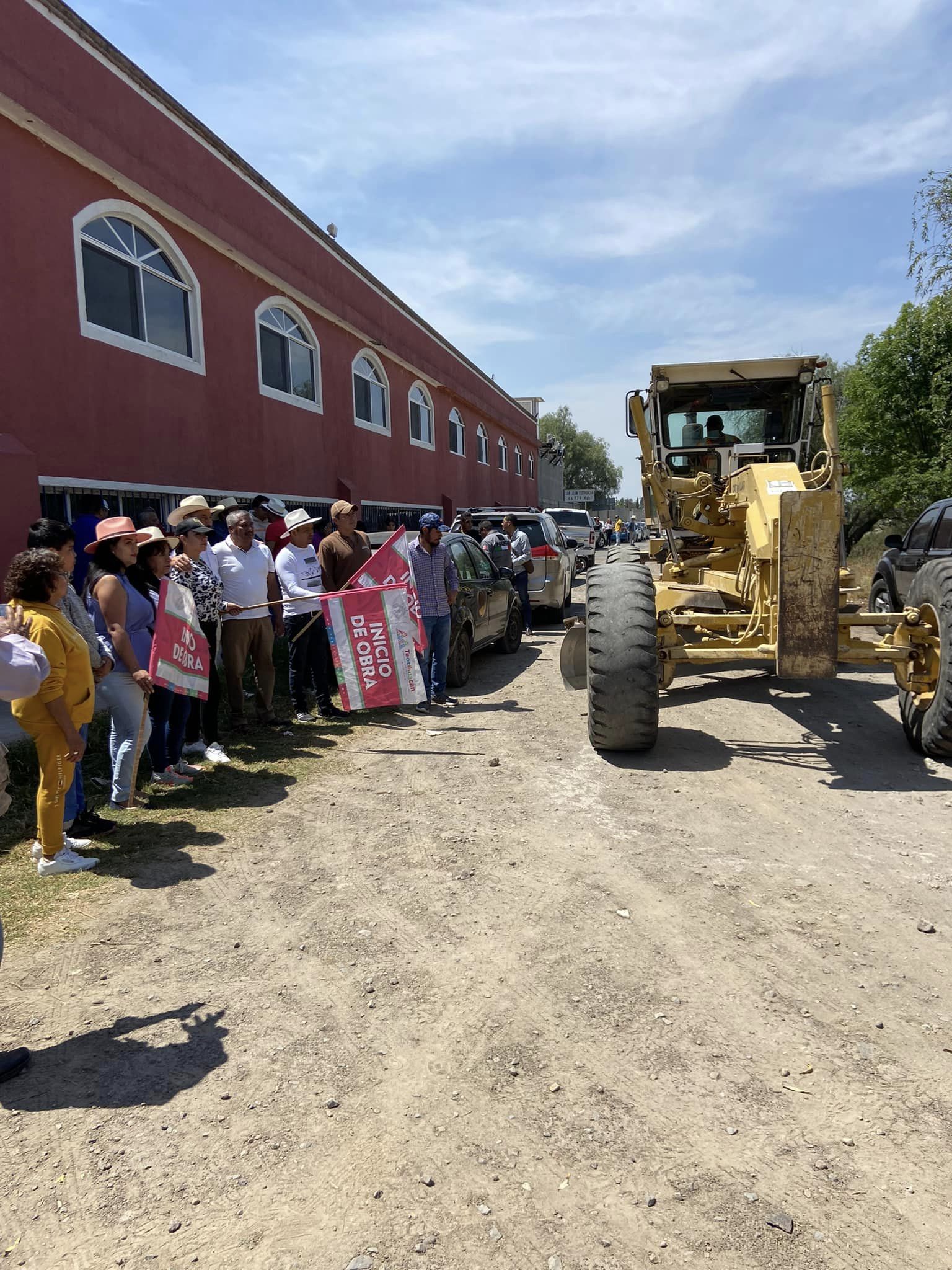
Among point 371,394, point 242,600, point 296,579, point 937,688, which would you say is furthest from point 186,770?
point 371,394

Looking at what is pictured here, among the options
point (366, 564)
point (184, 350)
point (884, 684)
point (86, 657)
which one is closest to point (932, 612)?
point (884, 684)

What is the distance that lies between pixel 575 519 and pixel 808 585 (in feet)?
69.5

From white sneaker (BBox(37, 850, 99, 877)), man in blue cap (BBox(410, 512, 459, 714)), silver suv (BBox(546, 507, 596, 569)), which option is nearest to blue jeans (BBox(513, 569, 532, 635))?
man in blue cap (BBox(410, 512, 459, 714))

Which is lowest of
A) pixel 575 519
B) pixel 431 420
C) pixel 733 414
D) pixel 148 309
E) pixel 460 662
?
pixel 460 662

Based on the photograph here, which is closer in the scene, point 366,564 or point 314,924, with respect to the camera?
point 314,924

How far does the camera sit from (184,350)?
10.4 metres

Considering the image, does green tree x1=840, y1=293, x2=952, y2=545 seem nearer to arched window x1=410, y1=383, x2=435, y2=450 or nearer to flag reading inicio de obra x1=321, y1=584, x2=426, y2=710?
arched window x1=410, y1=383, x2=435, y2=450

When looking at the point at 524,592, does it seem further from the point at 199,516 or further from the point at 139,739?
the point at 139,739

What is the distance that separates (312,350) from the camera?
Result: 14.2 m

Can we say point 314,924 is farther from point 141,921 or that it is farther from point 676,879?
point 676,879

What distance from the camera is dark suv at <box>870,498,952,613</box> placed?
9.34m

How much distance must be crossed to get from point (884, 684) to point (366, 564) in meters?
5.36

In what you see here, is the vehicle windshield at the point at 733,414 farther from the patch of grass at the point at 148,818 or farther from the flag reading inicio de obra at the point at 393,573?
the patch of grass at the point at 148,818

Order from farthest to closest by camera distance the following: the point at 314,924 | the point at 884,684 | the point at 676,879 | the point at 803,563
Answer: the point at 884,684 → the point at 803,563 → the point at 676,879 → the point at 314,924
